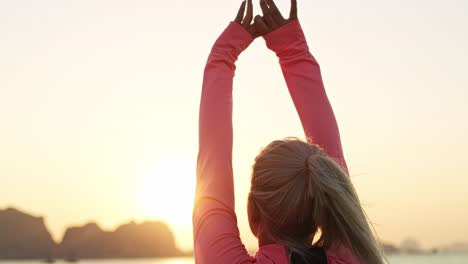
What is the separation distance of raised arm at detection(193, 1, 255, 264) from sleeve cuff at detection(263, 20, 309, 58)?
1.01ft

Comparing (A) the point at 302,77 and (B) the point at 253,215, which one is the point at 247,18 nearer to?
(A) the point at 302,77

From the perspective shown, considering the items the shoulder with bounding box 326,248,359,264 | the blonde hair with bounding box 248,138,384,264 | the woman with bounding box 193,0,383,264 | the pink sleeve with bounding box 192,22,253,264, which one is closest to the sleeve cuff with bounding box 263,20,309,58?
the pink sleeve with bounding box 192,22,253,264

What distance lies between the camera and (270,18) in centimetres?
333

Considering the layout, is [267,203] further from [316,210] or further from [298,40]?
[298,40]

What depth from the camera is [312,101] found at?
3.16m

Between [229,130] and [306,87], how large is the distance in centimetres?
46

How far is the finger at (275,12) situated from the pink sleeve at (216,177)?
0.39 metres

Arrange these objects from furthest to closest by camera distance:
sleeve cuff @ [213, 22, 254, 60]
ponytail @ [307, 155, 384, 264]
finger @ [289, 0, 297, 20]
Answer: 1. finger @ [289, 0, 297, 20]
2. sleeve cuff @ [213, 22, 254, 60]
3. ponytail @ [307, 155, 384, 264]

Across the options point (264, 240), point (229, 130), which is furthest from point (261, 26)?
point (264, 240)

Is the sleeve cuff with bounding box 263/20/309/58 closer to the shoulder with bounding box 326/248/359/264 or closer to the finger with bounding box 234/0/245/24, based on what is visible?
the finger with bounding box 234/0/245/24

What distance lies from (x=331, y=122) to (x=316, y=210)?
53 centimetres

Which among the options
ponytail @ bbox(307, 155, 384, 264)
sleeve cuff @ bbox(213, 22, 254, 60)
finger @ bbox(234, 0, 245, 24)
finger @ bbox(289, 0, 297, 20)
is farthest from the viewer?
finger @ bbox(289, 0, 297, 20)

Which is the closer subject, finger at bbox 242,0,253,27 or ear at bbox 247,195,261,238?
ear at bbox 247,195,261,238

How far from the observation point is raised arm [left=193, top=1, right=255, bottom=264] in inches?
106
